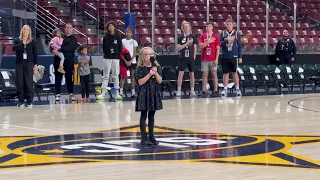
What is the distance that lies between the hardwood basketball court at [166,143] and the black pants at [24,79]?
0.39 metres

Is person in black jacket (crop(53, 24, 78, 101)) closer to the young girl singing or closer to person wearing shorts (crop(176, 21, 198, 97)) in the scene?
person wearing shorts (crop(176, 21, 198, 97))

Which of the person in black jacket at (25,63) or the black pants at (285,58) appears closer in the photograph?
the person in black jacket at (25,63)

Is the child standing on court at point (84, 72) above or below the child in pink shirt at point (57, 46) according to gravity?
below

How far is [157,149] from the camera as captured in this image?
31.8 feet

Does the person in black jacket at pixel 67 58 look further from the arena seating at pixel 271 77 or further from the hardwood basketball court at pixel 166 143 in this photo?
the arena seating at pixel 271 77

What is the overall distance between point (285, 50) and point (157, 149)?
50.9 ft

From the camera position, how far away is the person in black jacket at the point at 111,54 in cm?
1812

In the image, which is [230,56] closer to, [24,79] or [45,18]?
[45,18]

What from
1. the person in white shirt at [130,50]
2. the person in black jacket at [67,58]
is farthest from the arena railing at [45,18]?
the person in white shirt at [130,50]

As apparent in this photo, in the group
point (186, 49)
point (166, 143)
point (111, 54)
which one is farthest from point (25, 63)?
point (166, 143)

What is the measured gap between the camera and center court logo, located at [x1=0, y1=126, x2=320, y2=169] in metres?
8.75

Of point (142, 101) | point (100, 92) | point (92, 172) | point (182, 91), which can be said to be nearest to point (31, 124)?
point (142, 101)

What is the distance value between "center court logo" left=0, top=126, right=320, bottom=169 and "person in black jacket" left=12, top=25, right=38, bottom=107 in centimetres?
512

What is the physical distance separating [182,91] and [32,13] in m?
4.59
